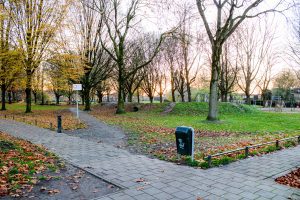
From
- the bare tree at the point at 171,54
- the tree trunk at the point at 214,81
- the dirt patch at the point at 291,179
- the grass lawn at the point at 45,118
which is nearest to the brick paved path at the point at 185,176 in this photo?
the dirt patch at the point at 291,179

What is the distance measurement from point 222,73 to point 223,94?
446cm

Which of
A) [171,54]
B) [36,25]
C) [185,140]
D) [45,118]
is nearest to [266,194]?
[185,140]

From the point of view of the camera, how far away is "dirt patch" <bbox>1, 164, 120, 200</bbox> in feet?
16.6

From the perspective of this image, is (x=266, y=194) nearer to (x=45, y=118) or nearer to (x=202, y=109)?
(x=45, y=118)

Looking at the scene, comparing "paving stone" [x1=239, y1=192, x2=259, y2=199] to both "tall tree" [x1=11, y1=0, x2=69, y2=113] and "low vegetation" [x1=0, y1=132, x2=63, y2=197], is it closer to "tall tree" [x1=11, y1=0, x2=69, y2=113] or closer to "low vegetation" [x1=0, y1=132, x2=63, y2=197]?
"low vegetation" [x1=0, y1=132, x2=63, y2=197]

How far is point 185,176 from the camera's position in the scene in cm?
617

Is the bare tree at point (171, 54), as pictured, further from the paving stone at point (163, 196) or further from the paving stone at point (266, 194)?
the paving stone at point (163, 196)

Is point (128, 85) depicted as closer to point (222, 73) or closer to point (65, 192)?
point (222, 73)

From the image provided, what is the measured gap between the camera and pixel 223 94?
43375mm

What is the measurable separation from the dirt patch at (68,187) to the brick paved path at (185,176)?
0.28 meters

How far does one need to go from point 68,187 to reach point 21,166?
1.98 metres

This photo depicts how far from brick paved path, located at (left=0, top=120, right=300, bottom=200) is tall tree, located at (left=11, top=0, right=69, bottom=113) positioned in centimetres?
1801

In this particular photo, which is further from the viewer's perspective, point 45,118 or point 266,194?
point 45,118

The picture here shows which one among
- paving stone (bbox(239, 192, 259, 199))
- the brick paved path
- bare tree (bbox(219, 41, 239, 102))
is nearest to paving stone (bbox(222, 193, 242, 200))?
the brick paved path
